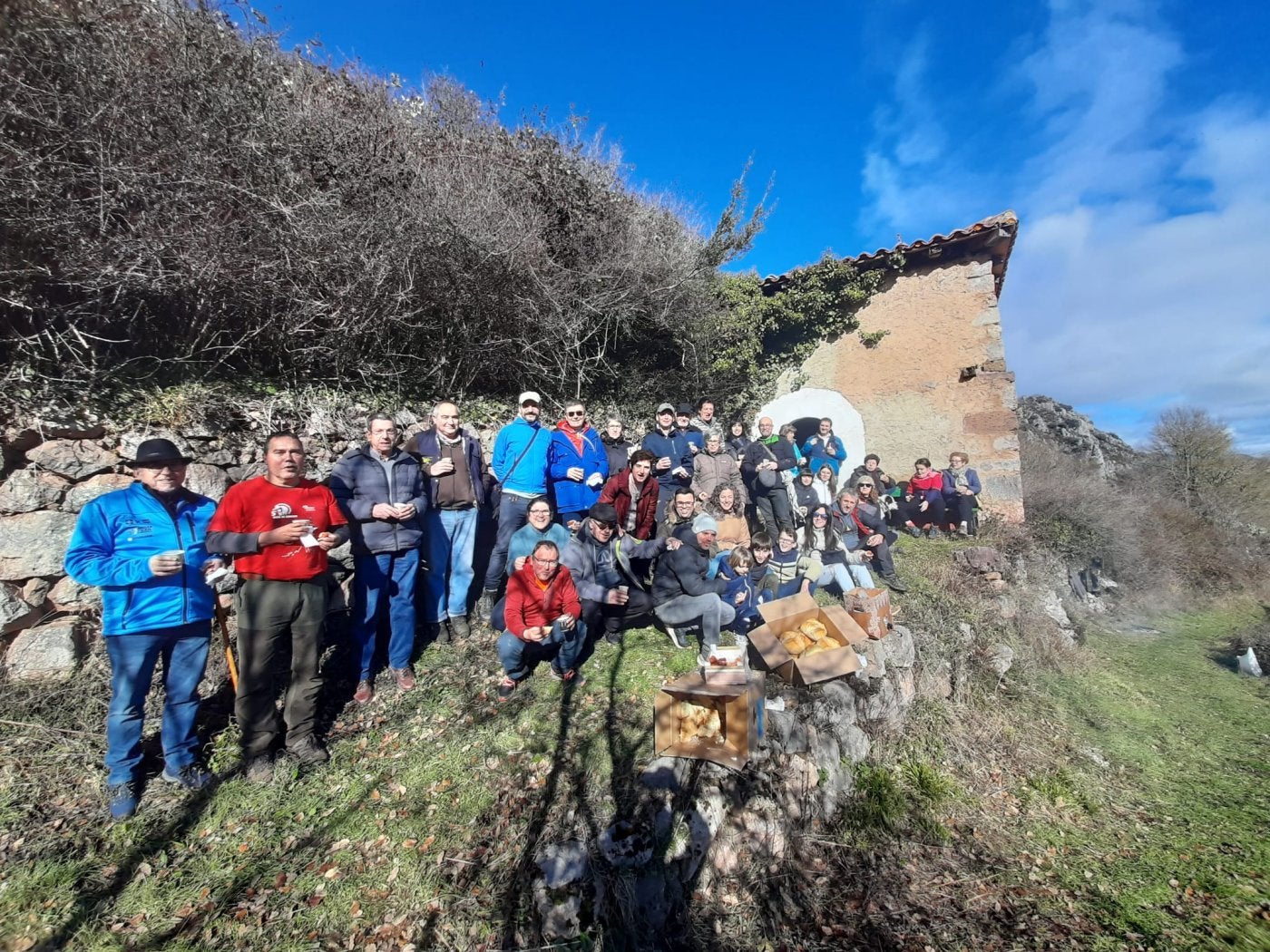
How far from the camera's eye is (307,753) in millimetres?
3352

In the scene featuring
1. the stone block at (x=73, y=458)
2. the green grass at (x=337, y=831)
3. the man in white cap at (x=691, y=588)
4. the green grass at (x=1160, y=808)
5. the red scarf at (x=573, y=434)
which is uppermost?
the red scarf at (x=573, y=434)

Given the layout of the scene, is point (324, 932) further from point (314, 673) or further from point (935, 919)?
point (935, 919)

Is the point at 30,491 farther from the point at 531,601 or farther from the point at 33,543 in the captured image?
the point at 531,601

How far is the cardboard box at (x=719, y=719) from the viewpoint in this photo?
342cm

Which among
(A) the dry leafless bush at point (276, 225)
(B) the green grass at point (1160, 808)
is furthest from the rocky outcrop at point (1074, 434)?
(A) the dry leafless bush at point (276, 225)

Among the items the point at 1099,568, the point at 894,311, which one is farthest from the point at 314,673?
the point at 1099,568

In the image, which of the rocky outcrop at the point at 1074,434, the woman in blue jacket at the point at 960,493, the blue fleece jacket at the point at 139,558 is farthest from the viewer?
the rocky outcrop at the point at 1074,434

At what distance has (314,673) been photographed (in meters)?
3.26

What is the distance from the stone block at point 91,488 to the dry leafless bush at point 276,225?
2.22ft

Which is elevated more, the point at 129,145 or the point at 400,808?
the point at 129,145

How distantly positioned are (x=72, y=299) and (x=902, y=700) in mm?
8004

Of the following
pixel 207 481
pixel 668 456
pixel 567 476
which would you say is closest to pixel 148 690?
pixel 207 481

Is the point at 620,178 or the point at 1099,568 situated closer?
the point at 620,178

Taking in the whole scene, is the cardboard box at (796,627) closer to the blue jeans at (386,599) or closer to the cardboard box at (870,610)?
the cardboard box at (870,610)
